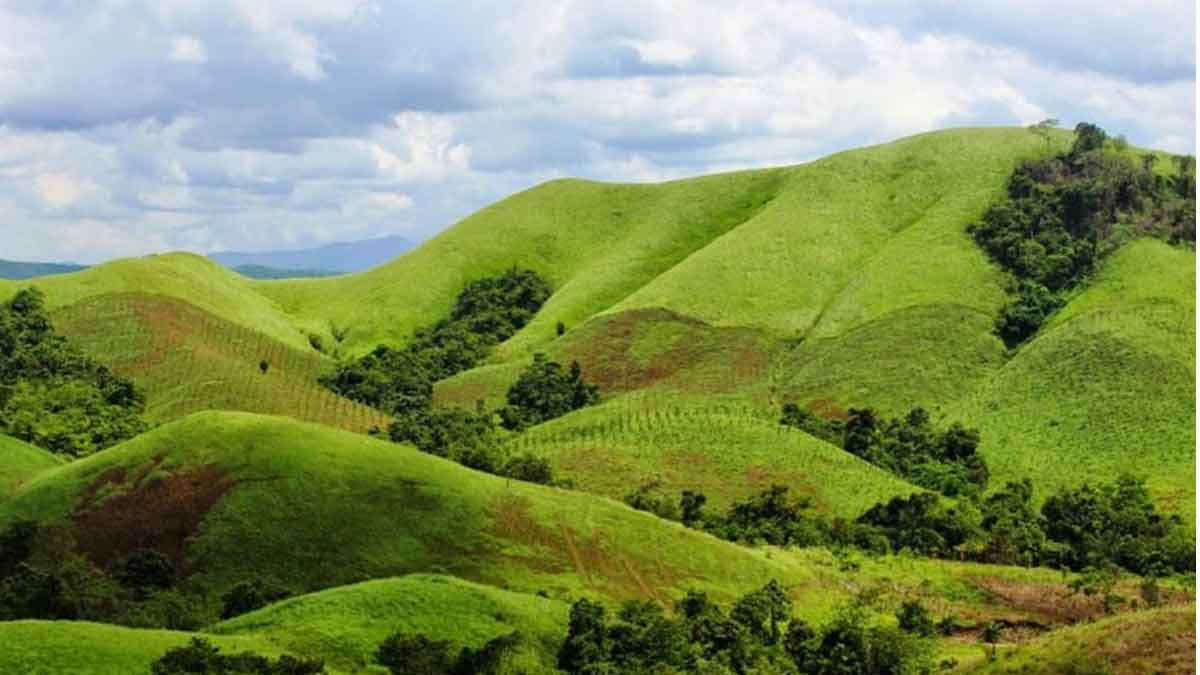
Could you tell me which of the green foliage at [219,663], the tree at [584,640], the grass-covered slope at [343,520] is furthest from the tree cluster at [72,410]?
the green foliage at [219,663]

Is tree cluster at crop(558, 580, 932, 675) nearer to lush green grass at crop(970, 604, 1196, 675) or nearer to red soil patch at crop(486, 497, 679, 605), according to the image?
red soil patch at crop(486, 497, 679, 605)

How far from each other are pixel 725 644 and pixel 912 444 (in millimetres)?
86135

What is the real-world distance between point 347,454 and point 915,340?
104009 mm

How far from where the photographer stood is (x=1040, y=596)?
114 metres

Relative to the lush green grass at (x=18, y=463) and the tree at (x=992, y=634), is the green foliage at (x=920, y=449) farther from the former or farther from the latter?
the lush green grass at (x=18, y=463)

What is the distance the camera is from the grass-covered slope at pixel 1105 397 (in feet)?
504

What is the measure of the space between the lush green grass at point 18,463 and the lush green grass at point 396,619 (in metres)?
55.7

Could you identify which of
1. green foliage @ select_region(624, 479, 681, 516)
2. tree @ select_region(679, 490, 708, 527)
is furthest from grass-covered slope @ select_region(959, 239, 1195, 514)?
green foliage @ select_region(624, 479, 681, 516)

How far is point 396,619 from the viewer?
78.5 m

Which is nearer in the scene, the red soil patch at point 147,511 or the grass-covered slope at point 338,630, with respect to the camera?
the grass-covered slope at point 338,630

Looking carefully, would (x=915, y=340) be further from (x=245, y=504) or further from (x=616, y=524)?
(x=245, y=504)

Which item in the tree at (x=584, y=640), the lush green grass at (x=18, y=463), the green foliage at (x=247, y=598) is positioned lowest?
the tree at (x=584, y=640)

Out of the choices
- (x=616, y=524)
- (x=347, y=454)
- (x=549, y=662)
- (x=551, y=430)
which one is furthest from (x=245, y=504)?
(x=551, y=430)

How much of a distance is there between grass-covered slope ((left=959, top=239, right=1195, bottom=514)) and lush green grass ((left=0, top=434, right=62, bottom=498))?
105m
